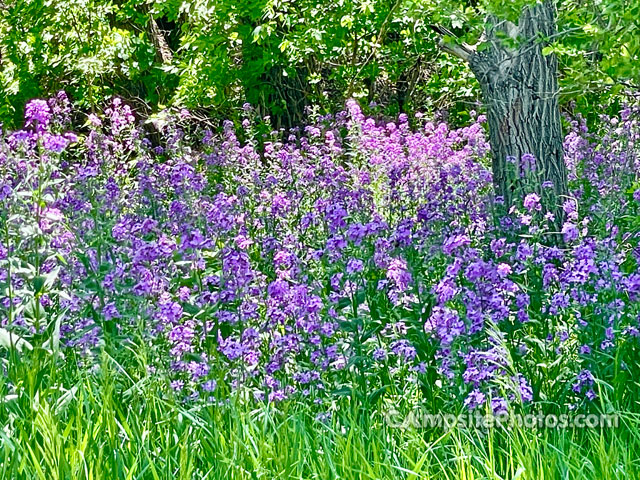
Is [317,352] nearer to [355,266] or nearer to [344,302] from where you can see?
[344,302]

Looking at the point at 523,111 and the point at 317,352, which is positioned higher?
the point at 523,111

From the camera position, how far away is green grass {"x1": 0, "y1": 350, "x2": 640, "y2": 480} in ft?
9.34

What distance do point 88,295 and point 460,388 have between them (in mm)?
1886

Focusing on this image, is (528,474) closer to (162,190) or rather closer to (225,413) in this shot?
(225,413)

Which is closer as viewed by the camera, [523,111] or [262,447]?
[262,447]

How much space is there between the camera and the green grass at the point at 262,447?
9.34 feet

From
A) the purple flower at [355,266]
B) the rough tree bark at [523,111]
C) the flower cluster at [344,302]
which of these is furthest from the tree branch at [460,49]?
the purple flower at [355,266]

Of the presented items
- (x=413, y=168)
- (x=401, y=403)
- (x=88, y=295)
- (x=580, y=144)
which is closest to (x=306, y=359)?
Answer: (x=401, y=403)

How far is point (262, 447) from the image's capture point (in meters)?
2.93

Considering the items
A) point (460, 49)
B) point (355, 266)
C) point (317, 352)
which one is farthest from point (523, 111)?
point (317, 352)

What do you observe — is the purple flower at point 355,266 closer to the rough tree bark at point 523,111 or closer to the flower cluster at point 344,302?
the flower cluster at point 344,302

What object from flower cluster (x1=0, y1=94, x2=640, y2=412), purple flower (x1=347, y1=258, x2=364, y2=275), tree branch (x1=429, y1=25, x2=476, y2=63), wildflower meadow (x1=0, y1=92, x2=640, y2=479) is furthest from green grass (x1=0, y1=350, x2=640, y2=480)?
tree branch (x1=429, y1=25, x2=476, y2=63)

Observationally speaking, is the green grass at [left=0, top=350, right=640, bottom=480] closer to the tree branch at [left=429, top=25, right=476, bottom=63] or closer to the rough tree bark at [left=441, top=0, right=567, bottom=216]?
the rough tree bark at [left=441, top=0, right=567, bottom=216]

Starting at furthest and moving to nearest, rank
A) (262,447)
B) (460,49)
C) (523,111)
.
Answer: (460,49)
(523,111)
(262,447)
